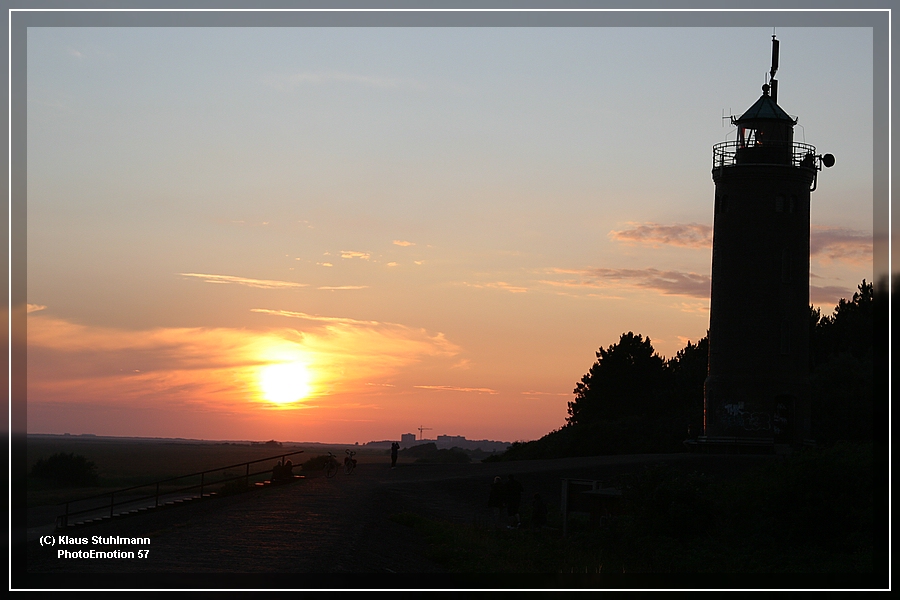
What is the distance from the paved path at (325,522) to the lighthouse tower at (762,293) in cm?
339

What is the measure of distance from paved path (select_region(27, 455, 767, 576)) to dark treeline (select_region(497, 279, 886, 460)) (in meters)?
12.0

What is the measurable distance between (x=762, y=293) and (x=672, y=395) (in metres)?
23.4

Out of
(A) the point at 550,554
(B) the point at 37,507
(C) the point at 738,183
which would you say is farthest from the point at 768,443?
(B) the point at 37,507

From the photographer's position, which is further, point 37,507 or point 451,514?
point 37,507

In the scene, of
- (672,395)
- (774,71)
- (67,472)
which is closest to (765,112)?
(774,71)

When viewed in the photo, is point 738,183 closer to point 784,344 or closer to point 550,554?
point 784,344

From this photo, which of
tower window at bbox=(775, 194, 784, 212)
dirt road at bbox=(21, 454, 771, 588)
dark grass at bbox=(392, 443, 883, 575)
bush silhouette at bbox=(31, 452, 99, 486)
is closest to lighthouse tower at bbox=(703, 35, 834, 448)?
tower window at bbox=(775, 194, 784, 212)

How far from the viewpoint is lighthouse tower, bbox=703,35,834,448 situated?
43.8 m

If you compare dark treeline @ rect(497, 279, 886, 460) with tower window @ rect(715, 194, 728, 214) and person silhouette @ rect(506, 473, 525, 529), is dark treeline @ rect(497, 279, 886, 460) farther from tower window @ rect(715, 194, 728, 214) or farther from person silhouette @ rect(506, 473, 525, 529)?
person silhouette @ rect(506, 473, 525, 529)

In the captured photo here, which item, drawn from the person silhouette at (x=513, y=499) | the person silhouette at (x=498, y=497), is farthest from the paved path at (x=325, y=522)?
the person silhouette at (x=513, y=499)

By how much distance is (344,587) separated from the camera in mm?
15453

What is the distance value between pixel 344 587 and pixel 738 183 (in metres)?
34.6

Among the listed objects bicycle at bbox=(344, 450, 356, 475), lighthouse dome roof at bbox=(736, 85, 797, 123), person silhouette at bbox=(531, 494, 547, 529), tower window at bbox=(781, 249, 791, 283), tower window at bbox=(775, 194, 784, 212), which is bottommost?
bicycle at bbox=(344, 450, 356, 475)

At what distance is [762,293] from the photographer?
4403cm
